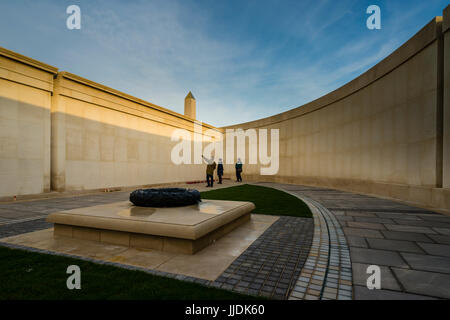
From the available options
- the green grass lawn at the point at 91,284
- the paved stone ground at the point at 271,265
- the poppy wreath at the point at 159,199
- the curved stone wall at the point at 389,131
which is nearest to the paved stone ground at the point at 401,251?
the paved stone ground at the point at 271,265

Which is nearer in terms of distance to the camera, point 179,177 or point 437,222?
point 437,222

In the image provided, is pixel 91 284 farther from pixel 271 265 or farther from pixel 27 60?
pixel 27 60

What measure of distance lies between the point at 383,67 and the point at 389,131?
285 cm

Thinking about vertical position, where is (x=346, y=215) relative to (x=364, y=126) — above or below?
below

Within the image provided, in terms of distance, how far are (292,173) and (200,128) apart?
8.76 metres

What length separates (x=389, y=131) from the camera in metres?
10.3

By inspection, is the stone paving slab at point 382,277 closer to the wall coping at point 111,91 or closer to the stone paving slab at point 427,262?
the stone paving slab at point 427,262

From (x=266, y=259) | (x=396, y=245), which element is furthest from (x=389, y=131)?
(x=266, y=259)

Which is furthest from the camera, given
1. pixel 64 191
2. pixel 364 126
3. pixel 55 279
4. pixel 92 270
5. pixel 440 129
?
pixel 364 126

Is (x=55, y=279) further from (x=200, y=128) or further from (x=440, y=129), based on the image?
(x=200, y=128)

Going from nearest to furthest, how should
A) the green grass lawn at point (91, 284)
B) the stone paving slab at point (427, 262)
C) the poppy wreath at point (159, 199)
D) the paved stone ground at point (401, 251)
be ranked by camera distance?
the green grass lawn at point (91, 284) → the paved stone ground at point (401, 251) → the stone paving slab at point (427, 262) → the poppy wreath at point (159, 199)

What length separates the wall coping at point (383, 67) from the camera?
804 cm

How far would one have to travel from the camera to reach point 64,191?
10.9 m
